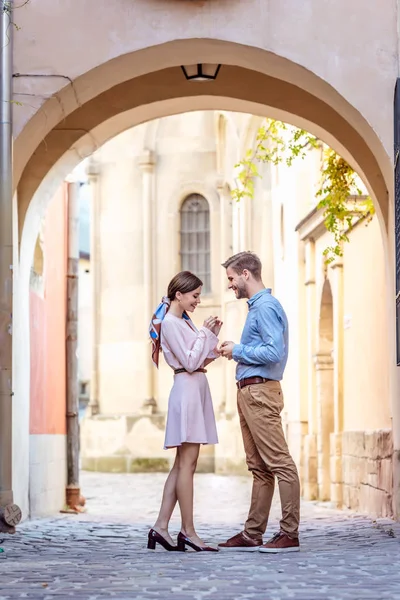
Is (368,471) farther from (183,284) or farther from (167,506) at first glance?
(183,284)

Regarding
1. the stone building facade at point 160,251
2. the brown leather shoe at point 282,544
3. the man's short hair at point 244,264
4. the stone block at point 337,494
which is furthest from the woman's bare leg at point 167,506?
the stone building facade at point 160,251

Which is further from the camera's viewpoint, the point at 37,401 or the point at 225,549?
the point at 37,401

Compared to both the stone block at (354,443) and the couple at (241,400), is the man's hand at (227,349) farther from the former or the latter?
the stone block at (354,443)

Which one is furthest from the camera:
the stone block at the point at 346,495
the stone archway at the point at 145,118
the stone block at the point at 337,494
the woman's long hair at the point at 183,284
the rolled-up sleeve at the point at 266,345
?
the stone block at the point at 337,494

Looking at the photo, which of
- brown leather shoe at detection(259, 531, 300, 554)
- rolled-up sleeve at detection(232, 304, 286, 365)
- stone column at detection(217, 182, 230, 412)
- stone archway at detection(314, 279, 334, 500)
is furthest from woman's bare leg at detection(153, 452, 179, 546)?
stone column at detection(217, 182, 230, 412)

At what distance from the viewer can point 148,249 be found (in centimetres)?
3145

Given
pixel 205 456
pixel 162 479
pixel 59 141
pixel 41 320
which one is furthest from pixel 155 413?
pixel 59 141

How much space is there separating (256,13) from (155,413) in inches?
863

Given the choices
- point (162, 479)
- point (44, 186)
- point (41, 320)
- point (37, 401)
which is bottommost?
point (162, 479)

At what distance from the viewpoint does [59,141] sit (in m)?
11.4

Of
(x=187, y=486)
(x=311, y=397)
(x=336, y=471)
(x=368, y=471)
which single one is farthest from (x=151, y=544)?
(x=311, y=397)

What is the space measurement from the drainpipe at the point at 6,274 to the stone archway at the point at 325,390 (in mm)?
9396

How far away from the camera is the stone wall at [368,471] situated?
39.5 feet

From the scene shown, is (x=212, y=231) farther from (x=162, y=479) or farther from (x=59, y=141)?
(x=59, y=141)
